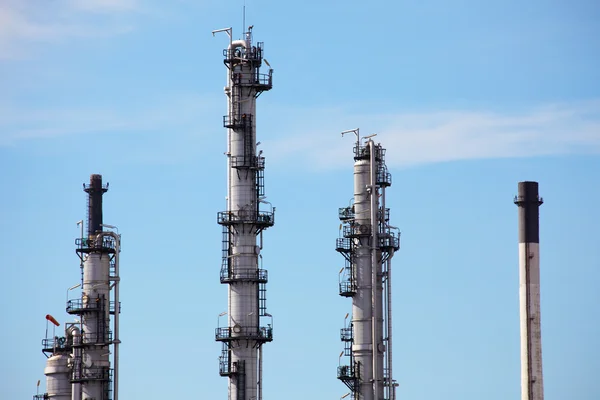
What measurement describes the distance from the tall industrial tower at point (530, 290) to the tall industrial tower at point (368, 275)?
19.4 meters

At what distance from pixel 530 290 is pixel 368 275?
2232cm

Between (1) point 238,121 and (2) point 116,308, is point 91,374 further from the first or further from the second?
(1) point 238,121

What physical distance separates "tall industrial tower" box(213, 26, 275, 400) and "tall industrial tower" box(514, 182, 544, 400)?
27.9 metres

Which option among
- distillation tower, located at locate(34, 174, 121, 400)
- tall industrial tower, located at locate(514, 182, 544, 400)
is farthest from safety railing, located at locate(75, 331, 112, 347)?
tall industrial tower, located at locate(514, 182, 544, 400)

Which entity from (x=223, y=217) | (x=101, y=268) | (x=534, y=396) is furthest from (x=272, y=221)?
(x=534, y=396)

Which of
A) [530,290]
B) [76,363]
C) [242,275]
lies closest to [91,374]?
[76,363]

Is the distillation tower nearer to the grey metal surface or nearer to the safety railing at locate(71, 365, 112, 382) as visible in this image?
the safety railing at locate(71, 365, 112, 382)

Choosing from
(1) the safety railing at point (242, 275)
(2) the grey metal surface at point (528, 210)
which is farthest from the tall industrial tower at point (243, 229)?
(2) the grey metal surface at point (528, 210)

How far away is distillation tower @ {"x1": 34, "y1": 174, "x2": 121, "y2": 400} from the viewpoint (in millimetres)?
93688

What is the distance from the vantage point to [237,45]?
8775 centimetres

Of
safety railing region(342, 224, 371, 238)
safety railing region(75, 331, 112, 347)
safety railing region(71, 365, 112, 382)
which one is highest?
safety railing region(342, 224, 371, 238)

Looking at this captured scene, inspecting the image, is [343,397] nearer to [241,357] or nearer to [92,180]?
[241,357]

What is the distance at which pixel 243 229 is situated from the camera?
85000 millimetres

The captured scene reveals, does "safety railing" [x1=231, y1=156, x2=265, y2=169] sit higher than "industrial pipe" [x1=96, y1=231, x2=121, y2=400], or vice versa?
"safety railing" [x1=231, y1=156, x2=265, y2=169]
